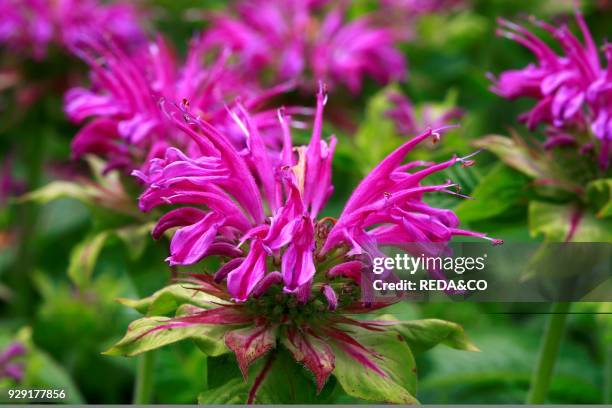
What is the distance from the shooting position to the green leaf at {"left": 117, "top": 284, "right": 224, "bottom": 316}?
3.69 feet

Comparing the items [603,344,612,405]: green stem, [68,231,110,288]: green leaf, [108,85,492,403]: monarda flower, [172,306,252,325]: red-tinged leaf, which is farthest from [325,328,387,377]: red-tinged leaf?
[603,344,612,405]: green stem

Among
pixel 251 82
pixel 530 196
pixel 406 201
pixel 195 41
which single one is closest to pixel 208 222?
pixel 406 201

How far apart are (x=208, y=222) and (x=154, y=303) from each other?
0.14 metres

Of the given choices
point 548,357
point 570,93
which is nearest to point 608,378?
point 548,357

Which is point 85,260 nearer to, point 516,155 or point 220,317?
point 220,317

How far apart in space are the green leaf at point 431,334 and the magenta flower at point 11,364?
0.76m

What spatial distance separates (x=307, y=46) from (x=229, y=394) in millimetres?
1437

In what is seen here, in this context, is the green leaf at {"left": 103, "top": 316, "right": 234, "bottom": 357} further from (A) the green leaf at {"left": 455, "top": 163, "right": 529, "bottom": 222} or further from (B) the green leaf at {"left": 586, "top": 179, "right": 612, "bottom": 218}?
(B) the green leaf at {"left": 586, "top": 179, "right": 612, "bottom": 218}

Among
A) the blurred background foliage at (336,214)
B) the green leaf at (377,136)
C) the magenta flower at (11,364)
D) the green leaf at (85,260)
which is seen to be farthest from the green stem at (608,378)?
the magenta flower at (11,364)

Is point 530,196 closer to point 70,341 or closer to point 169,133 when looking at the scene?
point 169,133

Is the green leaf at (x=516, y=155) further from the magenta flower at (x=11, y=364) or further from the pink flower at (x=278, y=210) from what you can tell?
the magenta flower at (x=11, y=364)

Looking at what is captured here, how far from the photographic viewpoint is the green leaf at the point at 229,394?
3.36 feet

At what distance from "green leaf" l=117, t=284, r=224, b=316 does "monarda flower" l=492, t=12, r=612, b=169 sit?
23.5 inches

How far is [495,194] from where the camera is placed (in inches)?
55.0
